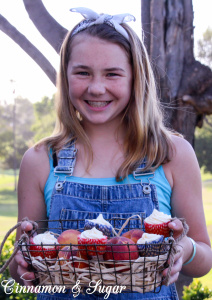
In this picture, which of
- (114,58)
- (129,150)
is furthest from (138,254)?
(114,58)

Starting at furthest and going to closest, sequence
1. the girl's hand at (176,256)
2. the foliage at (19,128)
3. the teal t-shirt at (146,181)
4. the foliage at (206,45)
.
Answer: the foliage at (19,128) < the foliage at (206,45) < the teal t-shirt at (146,181) < the girl's hand at (176,256)

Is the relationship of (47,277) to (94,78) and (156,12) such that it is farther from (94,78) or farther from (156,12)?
(156,12)

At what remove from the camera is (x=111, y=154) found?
2119 mm

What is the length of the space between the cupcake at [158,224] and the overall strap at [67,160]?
543 millimetres

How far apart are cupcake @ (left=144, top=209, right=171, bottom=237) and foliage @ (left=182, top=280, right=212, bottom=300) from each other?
197cm

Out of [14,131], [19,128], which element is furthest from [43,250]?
[19,128]

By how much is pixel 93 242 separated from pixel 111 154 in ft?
2.46

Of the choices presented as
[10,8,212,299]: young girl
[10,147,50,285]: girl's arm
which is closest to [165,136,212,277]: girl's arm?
[10,8,212,299]: young girl

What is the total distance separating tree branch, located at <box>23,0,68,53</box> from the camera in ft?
9.98

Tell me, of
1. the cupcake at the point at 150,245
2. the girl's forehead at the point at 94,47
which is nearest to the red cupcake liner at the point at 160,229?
the cupcake at the point at 150,245

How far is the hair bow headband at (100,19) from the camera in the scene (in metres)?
2.01

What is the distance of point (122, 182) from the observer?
1980 millimetres

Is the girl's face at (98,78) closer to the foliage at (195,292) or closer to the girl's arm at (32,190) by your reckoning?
the girl's arm at (32,190)

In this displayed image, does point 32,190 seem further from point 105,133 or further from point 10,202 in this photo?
point 10,202
